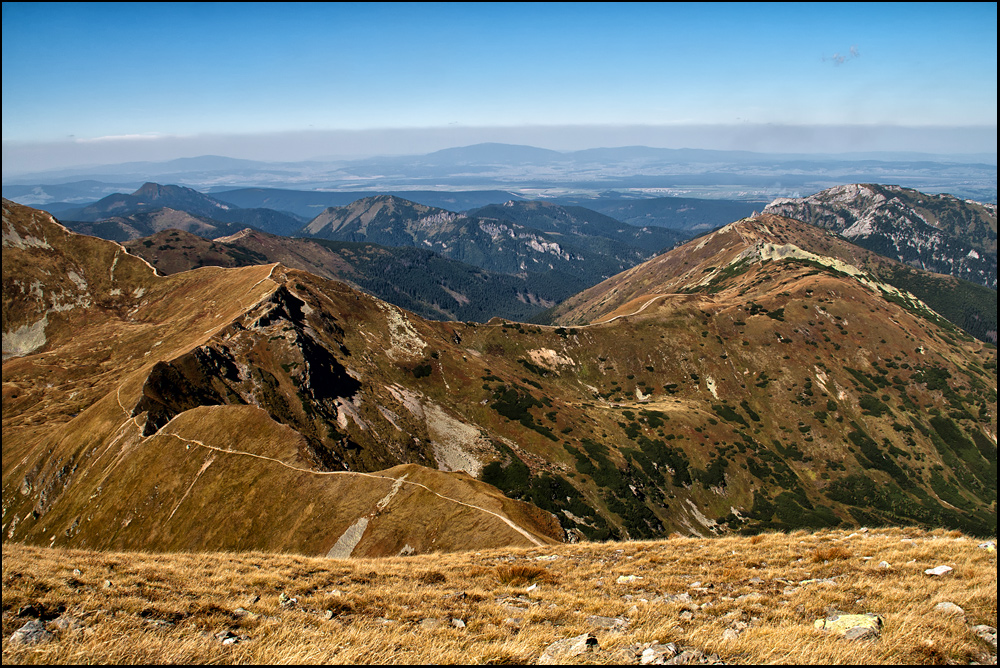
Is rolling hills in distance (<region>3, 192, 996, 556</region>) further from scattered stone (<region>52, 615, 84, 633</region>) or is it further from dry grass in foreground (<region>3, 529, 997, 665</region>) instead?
scattered stone (<region>52, 615, 84, 633</region>)

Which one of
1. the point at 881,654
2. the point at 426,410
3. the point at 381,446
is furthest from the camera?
the point at 426,410

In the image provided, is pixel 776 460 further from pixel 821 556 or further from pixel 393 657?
pixel 393 657

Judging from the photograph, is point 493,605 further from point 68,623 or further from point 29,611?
point 29,611

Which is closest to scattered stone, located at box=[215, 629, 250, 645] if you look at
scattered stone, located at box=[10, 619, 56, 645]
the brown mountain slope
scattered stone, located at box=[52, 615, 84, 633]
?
scattered stone, located at box=[52, 615, 84, 633]

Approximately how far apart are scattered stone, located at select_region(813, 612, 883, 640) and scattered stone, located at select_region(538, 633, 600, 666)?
6.73m

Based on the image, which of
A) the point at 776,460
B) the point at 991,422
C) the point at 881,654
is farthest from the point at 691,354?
the point at 881,654

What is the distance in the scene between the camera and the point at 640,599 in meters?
19.2

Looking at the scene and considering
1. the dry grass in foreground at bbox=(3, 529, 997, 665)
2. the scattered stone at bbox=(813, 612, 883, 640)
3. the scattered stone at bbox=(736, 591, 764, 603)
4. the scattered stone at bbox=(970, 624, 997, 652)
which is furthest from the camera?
the scattered stone at bbox=(736, 591, 764, 603)

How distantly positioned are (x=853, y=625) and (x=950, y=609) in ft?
11.0

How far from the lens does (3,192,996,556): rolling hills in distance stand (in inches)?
2217

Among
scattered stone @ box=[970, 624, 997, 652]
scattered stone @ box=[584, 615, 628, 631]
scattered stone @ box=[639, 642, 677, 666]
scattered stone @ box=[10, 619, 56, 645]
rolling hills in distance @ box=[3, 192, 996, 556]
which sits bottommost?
rolling hills in distance @ box=[3, 192, 996, 556]

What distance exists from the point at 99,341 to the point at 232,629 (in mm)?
147146

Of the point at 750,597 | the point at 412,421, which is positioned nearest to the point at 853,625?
the point at 750,597

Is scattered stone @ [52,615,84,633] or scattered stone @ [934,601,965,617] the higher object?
scattered stone @ [52,615,84,633]
